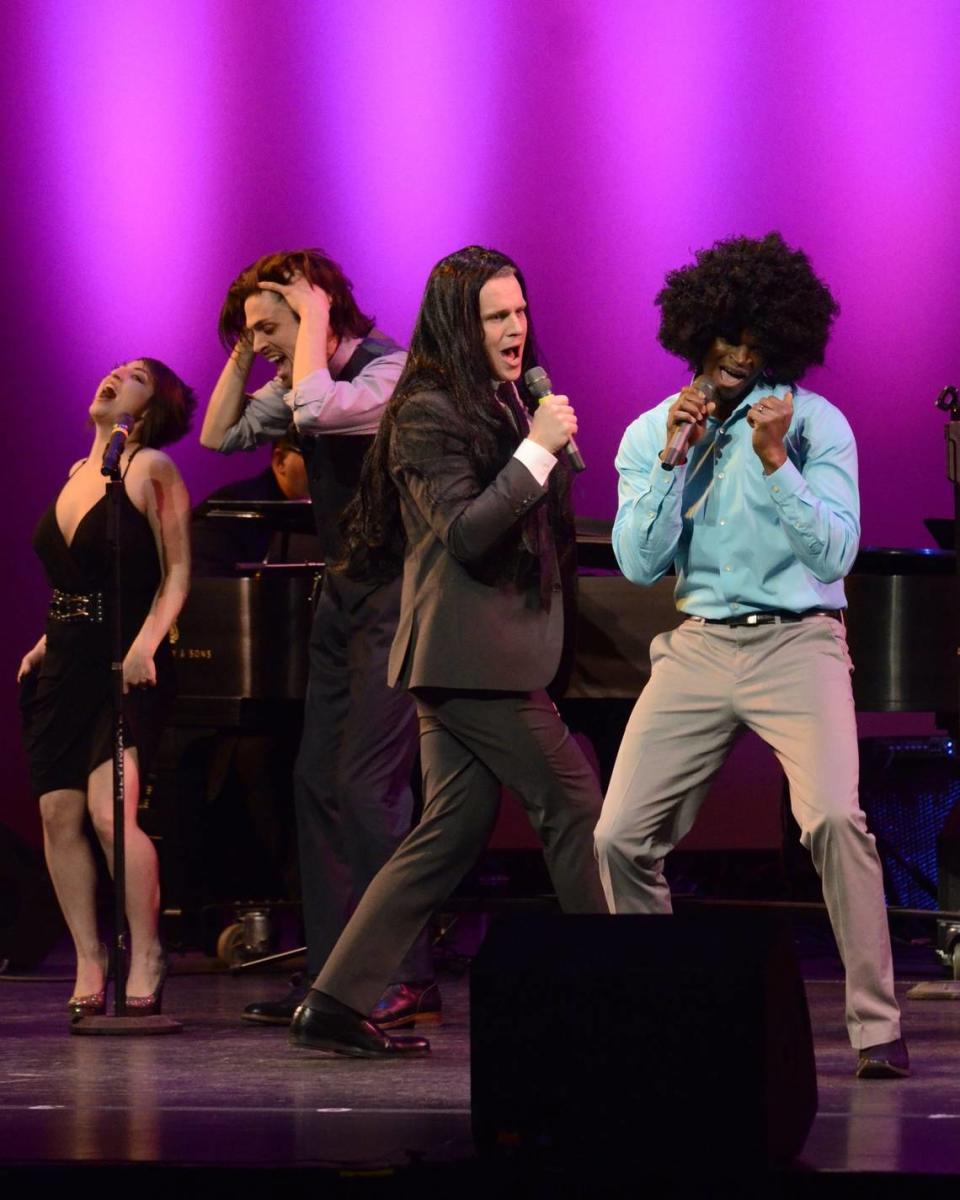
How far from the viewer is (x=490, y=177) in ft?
26.8

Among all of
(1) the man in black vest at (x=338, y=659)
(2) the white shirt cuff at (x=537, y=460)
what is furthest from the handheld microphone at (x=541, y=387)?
(1) the man in black vest at (x=338, y=659)

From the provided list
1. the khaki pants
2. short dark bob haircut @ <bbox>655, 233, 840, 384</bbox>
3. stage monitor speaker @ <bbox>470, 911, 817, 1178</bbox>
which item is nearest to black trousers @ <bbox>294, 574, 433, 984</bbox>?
the khaki pants

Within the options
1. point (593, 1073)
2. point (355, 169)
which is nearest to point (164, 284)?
point (355, 169)

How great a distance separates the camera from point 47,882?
655 cm

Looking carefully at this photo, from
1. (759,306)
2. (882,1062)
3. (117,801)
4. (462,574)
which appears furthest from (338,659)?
(882,1062)

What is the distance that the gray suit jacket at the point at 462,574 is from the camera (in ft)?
13.3

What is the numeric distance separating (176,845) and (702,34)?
3.67 m

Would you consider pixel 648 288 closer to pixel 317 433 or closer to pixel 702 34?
pixel 702 34

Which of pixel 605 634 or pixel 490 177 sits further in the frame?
pixel 490 177

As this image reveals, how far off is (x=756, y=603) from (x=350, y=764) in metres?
1.26

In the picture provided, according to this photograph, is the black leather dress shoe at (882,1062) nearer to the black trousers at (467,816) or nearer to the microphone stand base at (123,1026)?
the black trousers at (467,816)

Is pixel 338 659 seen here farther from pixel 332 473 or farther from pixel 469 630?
pixel 469 630

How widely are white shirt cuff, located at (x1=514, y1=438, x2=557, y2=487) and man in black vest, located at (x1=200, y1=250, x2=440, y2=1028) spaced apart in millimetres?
994

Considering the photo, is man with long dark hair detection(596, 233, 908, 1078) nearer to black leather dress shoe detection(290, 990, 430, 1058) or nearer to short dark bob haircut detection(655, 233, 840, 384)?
short dark bob haircut detection(655, 233, 840, 384)
